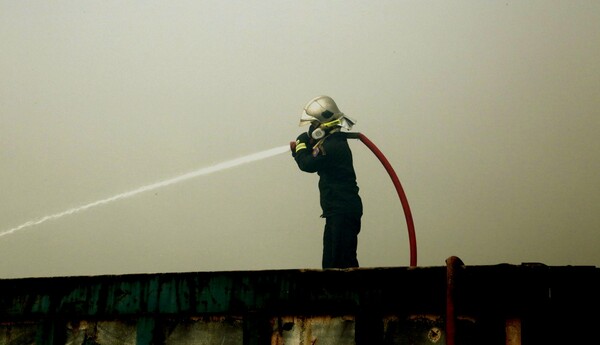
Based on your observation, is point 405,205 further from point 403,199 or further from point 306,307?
point 306,307

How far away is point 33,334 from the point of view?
315 cm

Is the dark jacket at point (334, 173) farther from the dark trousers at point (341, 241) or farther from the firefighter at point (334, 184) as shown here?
the dark trousers at point (341, 241)

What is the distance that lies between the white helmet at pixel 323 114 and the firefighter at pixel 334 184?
2 cm

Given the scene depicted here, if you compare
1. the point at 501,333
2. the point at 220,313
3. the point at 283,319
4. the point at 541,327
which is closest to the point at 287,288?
the point at 283,319

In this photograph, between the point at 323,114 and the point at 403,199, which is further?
the point at 323,114

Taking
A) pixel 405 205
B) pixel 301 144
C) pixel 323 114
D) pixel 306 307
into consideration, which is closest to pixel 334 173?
pixel 301 144

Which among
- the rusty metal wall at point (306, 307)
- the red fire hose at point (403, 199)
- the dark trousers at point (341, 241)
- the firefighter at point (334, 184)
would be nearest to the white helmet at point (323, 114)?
the firefighter at point (334, 184)

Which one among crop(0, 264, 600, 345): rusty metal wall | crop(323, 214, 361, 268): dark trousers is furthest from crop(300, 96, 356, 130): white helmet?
crop(0, 264, 600, 345): rusty metal wall

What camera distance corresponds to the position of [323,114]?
7996 mm

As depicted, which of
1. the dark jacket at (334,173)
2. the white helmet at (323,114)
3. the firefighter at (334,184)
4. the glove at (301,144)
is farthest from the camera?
the white helmet at (323,114)

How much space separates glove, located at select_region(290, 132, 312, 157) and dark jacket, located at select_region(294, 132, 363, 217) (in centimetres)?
4

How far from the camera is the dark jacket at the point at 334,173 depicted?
7484 mm

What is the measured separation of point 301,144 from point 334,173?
62 centimetres

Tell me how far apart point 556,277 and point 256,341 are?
160cm
